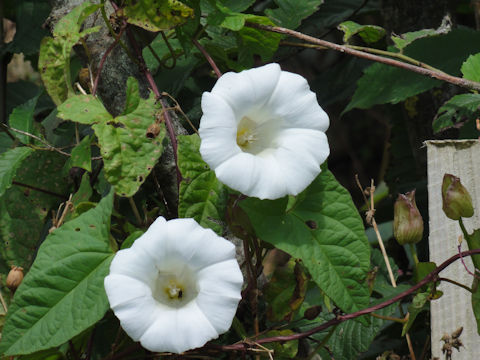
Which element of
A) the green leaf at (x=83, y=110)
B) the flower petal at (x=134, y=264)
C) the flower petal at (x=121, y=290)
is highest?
the green leaf at (x=83, y=110)

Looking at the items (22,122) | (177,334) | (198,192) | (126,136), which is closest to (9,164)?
(22,122)

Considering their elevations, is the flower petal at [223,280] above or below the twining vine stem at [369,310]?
above

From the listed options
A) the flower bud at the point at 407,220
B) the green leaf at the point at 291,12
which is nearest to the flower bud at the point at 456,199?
the flower bud at the point at 407,220

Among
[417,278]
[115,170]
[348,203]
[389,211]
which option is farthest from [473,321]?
[389,211]

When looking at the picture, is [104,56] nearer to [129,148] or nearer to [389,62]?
[129,148]

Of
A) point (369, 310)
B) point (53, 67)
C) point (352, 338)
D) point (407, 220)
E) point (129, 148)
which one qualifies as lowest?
point (352, 338)

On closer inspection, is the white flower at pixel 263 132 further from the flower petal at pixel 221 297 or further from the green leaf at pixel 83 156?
the green leaf at pixel 83 156

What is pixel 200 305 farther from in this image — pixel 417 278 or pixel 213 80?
pixel 213 80
